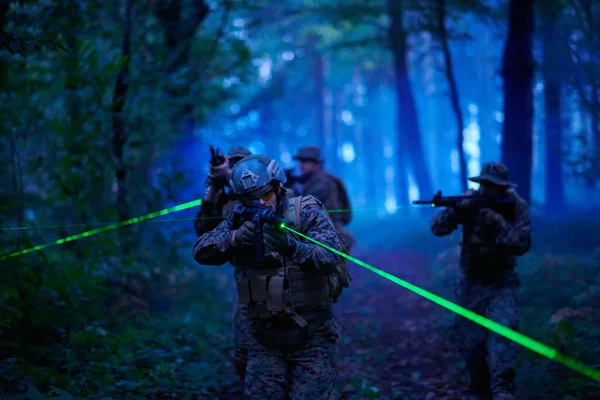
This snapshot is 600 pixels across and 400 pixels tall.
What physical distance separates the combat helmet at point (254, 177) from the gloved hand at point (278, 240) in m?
0.45

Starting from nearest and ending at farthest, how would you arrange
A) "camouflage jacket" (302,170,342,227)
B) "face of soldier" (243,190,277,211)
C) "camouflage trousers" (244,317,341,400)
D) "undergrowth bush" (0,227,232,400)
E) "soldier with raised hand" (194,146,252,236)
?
"camouflage trousers" (244,317,341,400)
"face of soldier" (243,190,277,211)
"undergrowth bush" (0,227,232,400)
"soldier with raised hand" (194,146,252,236)
"camouflage jacket" (302,170,342,227)

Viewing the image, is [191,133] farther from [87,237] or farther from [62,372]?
[62,372]

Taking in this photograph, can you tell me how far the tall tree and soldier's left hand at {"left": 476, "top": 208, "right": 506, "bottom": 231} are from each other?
11510 mm

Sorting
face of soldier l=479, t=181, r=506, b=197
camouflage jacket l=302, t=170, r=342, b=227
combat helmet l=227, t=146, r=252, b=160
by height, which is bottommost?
face of soldier l=479, t=181, r=506, b=197

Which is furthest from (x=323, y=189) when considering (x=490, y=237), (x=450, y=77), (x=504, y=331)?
(x=504, y=331)

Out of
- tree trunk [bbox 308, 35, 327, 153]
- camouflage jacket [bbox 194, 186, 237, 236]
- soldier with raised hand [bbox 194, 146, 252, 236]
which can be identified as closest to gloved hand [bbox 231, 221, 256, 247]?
camouflage jacket [bbox 194, 186, 237, 236]

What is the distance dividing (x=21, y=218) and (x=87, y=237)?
2.87ft

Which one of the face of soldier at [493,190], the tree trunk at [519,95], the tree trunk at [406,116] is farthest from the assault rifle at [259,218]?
the tree trunk at [406,116]

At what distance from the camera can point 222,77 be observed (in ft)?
50.3

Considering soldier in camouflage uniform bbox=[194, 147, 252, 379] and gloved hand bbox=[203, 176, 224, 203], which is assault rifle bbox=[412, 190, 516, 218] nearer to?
soldier in camouflage uniform bbox=[194, 147, 252, 379]

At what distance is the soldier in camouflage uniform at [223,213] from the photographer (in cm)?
631

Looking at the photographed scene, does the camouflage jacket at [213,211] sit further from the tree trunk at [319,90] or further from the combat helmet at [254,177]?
the tree trunk at [319,90]

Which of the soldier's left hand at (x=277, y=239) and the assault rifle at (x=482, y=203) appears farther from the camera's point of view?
the assault rifle at (x=482, y=203)

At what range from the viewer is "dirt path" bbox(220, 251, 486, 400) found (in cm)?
688
